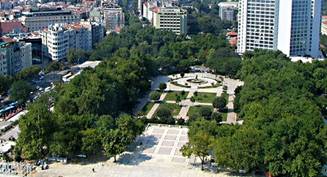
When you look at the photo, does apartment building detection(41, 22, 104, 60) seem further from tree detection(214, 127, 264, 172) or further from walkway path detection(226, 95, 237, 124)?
tree detection(214, 127, 264, 172)

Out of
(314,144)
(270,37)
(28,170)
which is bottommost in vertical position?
(28,170)

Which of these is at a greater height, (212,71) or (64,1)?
(64,1)

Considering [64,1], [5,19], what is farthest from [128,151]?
[64,1]

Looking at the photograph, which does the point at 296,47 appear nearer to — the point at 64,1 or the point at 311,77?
the point at 311,77

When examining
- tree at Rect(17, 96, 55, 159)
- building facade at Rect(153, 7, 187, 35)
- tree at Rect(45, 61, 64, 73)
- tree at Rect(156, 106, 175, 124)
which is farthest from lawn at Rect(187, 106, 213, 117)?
building facade at Rect(153, 7, 187, 35)

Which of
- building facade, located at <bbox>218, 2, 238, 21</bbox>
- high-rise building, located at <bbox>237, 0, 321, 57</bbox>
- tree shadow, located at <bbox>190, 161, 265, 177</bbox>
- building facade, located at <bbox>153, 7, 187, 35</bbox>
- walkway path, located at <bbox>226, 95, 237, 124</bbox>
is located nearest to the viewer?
tree shadow, located at <bbox>190, 161, 265, 177</bbox>

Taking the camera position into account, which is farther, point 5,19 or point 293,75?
point 5,19

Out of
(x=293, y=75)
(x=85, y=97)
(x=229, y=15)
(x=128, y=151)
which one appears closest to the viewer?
(x=128, y=151)
